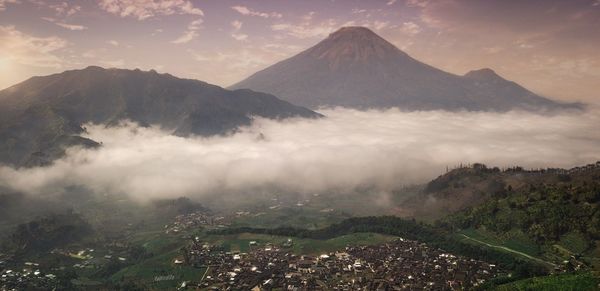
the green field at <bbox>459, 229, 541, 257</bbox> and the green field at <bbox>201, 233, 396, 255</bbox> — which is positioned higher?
the green field at <bbox>459, 229, 541, 257</bbox>

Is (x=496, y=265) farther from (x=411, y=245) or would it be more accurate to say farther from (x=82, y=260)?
(x=82, y=260)

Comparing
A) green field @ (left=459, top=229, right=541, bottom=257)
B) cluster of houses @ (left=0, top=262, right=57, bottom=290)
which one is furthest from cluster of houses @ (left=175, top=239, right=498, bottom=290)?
cluster of houses @ (left=0, top=262, right=57, bottom=290)

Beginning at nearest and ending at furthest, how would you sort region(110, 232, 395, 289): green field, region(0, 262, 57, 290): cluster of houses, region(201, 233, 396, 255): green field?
region(110, 232, 395, 289): green field < region(0, 262, 57, 290): cluster of houses < region(201, 233, 396, 255): green field

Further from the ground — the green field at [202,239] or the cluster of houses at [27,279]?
the green field at [202,239]

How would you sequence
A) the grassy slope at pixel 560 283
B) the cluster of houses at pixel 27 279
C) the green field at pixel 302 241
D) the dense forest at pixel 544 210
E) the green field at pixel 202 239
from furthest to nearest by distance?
the green field at pixel 302 241, the cluster of houses at pixel 27 279, the dense forest at pixel 544 210, the green field at pixel 202 239, the grassy slope at pixel 560 283

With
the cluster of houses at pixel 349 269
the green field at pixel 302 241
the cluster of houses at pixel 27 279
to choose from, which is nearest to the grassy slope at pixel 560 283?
the cluster of houses at pixel 349 269

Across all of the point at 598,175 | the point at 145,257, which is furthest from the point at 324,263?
the point at 598,175

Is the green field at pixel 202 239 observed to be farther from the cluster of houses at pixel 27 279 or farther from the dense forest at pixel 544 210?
the dense forest at pixel 544 210

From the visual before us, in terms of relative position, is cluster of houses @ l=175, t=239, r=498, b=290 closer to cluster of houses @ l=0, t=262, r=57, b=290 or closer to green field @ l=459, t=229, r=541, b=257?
green field @ l=459, t=229, r=541, b=257
